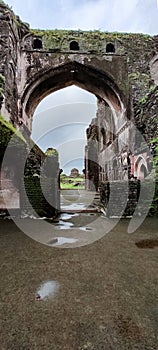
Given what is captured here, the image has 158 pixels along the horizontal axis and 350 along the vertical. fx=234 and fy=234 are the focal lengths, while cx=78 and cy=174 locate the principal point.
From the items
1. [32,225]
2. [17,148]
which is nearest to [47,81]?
[17,148]

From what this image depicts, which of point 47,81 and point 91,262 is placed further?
point 47,81

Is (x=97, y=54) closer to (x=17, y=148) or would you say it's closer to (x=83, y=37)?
(x=83, y=37)

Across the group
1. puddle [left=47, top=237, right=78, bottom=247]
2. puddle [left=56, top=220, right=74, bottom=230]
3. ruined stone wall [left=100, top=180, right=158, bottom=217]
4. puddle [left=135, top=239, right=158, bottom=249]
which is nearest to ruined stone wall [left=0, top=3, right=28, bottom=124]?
ruined stone wall [left=100, top=180, right=158, bottom=217]

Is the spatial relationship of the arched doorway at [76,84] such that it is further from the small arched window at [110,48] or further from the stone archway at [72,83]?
the small arched window at [110,48]

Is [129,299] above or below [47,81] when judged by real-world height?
below

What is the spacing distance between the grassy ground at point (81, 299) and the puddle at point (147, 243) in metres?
0.15

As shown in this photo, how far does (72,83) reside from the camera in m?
19.3

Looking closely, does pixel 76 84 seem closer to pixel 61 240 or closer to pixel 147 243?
pixel 61 240

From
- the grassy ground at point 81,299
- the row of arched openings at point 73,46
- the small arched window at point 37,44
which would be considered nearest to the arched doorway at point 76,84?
the row of arched openings at point 73,46

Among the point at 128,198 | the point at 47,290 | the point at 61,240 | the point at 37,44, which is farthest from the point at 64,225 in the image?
the point at 37,44

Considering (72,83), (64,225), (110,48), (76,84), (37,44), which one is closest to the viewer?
(64,225)

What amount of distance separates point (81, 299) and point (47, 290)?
39 centimetres

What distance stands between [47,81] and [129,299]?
60.7 feet

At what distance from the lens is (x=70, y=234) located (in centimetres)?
484
